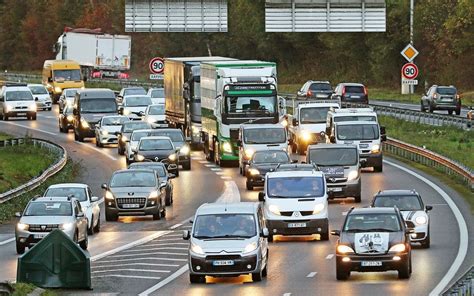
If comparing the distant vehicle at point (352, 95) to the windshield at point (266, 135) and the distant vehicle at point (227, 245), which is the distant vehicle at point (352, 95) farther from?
the distant vehicle at point (227, 245)

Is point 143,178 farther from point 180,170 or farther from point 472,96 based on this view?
point 472,96

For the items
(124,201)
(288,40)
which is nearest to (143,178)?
(124,201)

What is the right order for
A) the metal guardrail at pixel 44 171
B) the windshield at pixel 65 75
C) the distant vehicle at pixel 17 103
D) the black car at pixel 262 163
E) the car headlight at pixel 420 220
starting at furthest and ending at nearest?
the windshield at pixel 65 75, the distant vehicle at pixel 17 103, the black car at pixel 262 163, the metal guardrail at pixel 44 171, the car headlight at pixel 420 220

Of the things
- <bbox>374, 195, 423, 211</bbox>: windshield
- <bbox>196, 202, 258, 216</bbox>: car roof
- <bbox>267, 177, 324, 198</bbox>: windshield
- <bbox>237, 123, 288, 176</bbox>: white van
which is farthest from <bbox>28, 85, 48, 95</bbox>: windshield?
<bbox>196, 202, 258, 216</bbox>: car roof

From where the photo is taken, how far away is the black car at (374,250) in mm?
31125

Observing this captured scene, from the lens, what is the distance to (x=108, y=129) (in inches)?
2945

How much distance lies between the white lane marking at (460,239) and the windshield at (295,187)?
3912mm

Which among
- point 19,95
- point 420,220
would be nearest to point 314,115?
point 19,95

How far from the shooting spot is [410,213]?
122 feet

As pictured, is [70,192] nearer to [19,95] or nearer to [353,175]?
[353,175]

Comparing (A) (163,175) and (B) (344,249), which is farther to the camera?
(A) (163,175)

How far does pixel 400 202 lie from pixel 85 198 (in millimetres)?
9444

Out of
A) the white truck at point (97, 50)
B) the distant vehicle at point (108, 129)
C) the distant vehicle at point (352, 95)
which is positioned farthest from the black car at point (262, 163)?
the white truck at point (97, 50)

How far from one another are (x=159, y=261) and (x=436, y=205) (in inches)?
549
